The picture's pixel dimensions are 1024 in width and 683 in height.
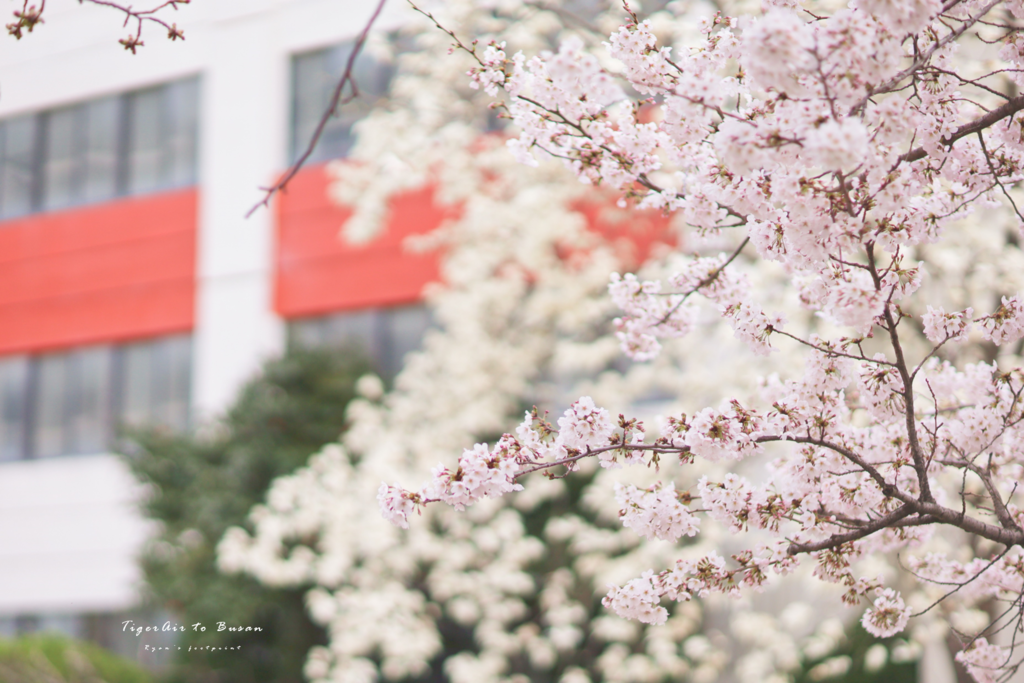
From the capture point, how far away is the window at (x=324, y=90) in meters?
12.8

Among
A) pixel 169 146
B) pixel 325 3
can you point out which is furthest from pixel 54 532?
pixel 325 3

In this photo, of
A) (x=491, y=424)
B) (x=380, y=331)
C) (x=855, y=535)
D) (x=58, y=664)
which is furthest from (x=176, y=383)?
(x=855, y=535)

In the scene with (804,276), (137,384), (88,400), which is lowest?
(88,400)

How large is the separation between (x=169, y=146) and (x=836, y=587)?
1147cm

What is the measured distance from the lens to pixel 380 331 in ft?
41.5

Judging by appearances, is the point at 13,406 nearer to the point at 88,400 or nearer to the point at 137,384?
the point at 88,400

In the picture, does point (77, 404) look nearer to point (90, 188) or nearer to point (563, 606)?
point (90, 188)

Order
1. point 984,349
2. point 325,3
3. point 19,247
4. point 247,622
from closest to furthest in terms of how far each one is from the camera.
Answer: point 984,349
point 247,622
point 325,3
point 19,247

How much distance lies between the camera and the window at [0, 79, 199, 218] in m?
14.4

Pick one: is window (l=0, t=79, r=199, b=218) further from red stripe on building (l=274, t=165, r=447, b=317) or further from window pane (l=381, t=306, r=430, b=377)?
window pane (l=381, t=306, r=430, b=377)

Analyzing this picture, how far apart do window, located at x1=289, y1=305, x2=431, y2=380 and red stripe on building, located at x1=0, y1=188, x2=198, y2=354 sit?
6.42ft

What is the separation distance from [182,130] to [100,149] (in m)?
1.56

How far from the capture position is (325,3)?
1312cm

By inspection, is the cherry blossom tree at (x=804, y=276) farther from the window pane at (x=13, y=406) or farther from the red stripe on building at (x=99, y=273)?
the window pane at (x=13, y=406)
